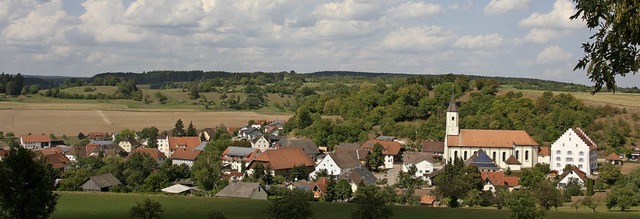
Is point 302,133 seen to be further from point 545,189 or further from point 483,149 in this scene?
point 545,189

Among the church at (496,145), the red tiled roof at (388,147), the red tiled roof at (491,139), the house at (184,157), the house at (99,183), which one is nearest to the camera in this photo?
the house at (99,183)

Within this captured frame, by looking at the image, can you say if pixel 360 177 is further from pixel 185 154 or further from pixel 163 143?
pixel 163 143

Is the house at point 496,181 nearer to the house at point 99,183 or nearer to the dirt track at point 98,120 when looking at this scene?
the house at point 99,183

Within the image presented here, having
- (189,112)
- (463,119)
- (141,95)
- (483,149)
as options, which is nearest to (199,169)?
(483,149)

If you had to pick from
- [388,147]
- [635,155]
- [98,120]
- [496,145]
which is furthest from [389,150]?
[98,120]

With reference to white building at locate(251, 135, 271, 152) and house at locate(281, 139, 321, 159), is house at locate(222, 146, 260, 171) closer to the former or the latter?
house at locate(281, 139, 321, 159)

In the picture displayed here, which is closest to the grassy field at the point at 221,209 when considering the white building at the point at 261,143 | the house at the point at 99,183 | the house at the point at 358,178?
the house at the point at 99,183
